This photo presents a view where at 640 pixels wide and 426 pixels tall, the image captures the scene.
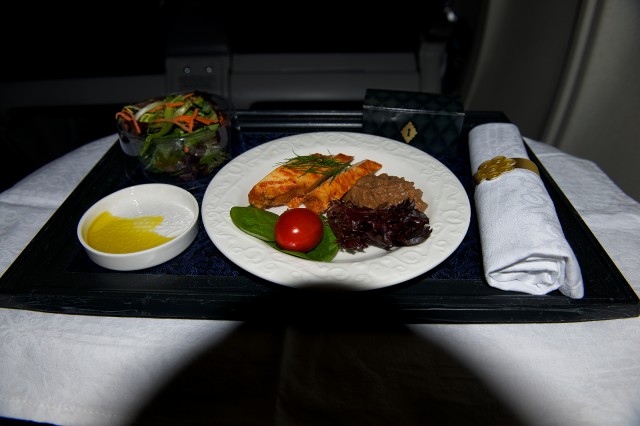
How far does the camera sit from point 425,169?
213 centimetres

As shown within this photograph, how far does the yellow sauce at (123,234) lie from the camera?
5.77 feet

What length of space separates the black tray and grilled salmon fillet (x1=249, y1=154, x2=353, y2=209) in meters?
0.35

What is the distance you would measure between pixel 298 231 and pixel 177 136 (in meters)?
0.93

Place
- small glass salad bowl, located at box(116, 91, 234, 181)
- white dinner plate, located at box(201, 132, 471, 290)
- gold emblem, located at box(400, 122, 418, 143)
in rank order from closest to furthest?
1. white dinner plate, located at box(201, 132, 471, 290)
2. small glass salad bowl, located at box(116, 91, 234, 181)
3. gold emblem, located at box(400, 122, 418, 143)

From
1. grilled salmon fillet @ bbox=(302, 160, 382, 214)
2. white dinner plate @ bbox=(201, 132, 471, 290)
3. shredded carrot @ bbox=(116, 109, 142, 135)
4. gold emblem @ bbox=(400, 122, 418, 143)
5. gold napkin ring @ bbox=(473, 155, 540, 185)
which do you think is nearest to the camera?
white dinner plate @ bbox=(201, 132, 471, 290)

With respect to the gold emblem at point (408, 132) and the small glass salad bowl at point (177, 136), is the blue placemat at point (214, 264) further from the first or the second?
the gold emblem at point (408, 132)

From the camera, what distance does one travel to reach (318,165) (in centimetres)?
219

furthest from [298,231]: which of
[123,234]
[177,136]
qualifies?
[177,136]

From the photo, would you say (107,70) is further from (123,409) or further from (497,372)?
(497,372)

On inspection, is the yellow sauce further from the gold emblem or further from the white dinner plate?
the gold emblem

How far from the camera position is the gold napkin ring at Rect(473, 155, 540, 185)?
193 centimetres

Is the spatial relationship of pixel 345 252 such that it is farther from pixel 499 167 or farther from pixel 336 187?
pixel 499 167

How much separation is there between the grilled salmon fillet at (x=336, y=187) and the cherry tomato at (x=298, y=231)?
0.98ft

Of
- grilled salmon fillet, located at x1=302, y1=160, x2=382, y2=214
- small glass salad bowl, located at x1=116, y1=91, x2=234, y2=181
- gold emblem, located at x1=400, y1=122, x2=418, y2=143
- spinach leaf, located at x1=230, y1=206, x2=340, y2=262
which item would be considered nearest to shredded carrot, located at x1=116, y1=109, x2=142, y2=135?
small glass salad bowl, located at x1=116, y1=91, x2=234, y2=181
